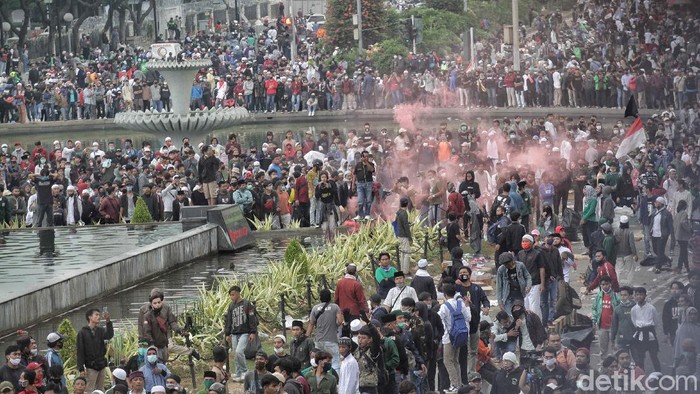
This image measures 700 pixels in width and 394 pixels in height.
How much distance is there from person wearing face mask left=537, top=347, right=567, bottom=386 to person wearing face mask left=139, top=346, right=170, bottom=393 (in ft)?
12.6

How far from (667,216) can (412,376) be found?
9.80m

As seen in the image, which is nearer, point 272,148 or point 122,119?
point 272,148

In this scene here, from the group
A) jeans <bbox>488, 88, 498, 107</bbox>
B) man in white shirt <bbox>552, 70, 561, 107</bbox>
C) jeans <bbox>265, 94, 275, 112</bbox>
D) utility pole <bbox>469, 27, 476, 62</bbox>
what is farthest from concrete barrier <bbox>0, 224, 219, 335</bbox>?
utility pole <bbox>469, 27, 476, 62</bbox>

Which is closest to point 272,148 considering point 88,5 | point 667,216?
point 667,216

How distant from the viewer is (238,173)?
35.0 m

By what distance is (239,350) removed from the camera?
70.4 feet

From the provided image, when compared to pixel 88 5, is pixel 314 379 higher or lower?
lower

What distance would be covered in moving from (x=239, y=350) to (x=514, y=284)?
12.5 feet

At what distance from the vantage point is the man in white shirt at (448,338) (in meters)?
21.2

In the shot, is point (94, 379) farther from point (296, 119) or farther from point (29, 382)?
point (296, 119)

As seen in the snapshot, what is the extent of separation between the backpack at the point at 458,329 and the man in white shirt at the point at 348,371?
123 inches

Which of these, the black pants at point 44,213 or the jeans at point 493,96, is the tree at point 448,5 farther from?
the black pants at point 44,213

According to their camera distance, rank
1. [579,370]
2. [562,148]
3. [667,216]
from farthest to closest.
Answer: [562,148], [667,216], [579,370]

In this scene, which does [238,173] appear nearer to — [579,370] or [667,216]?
[667,216]
